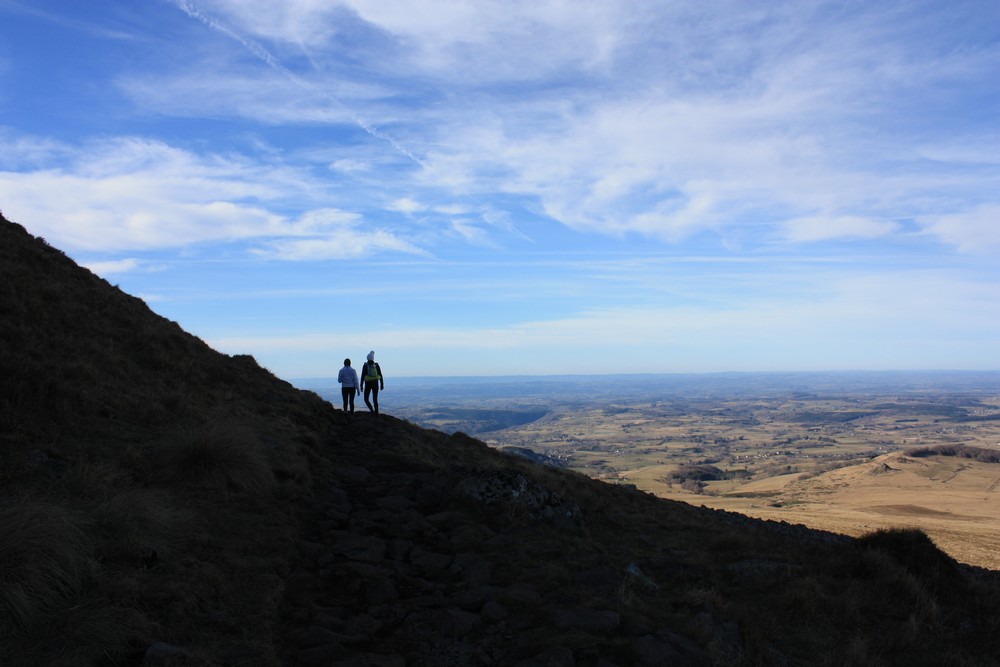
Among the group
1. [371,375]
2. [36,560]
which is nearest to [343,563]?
[36,560]

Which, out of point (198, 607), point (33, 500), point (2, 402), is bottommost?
point (198, 607)

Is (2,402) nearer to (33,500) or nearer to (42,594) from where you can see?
(33,500)

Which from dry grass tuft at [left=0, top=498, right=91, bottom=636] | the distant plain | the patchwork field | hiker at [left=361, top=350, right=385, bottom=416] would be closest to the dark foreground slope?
dry grass tuft at [left=0, top=498, right=91, bottom=636]

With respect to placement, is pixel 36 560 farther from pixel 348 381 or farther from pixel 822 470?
pixel 822 470

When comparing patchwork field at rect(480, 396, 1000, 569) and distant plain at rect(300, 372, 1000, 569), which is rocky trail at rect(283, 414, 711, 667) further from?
distant plain at rect(300, 372, 1000, 569)

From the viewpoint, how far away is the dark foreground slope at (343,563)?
6.23m

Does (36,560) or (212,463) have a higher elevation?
(212,463)

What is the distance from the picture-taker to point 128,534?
7223 millimetres

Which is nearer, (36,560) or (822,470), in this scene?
(36,560)

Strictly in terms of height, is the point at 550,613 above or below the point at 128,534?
below

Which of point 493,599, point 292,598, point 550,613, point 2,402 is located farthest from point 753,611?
point 2,402

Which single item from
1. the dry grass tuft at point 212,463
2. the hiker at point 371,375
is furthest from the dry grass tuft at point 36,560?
the hiker at point 371,375

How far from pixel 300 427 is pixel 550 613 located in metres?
11.1

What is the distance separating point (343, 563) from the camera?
349 inches
